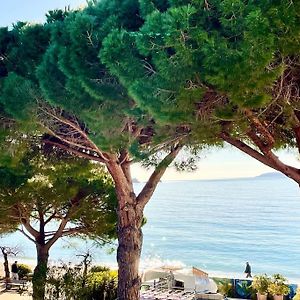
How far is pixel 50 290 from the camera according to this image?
7.21 m

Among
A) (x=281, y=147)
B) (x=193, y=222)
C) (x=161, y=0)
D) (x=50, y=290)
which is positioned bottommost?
(x=50, y=290)

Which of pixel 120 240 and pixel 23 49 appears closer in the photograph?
pixel 23 49

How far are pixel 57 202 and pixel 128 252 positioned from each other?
262 centimetres

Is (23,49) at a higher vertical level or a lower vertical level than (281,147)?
higher

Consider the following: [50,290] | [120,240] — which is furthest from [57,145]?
[50,290]

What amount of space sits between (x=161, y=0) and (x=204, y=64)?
0.89 m

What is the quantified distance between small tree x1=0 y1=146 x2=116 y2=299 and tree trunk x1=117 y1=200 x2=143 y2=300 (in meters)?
1.21

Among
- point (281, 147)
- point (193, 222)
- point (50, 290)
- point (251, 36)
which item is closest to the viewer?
point (251, 36)

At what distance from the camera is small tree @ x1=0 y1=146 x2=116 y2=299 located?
7133mm

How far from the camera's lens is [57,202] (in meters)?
8.11

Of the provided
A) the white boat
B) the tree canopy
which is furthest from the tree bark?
the white boat

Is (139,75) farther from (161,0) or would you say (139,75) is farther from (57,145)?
(57,145)

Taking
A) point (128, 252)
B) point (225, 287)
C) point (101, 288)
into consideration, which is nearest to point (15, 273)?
point (225, 287)

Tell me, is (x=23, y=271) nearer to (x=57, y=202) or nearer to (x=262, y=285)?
(x=57, y=202)
